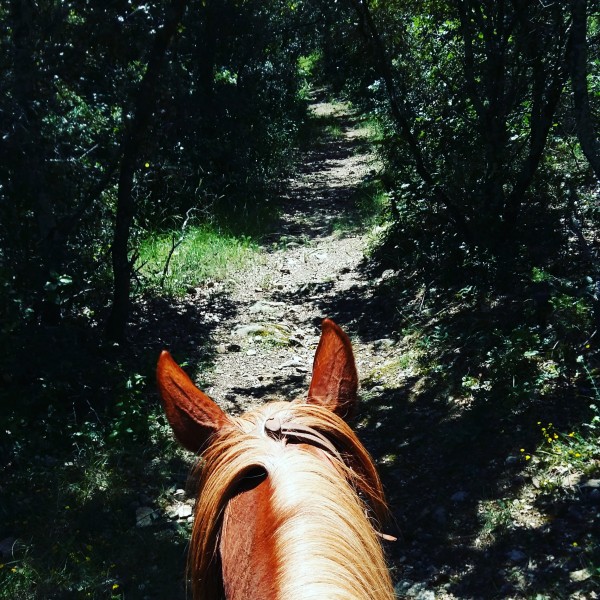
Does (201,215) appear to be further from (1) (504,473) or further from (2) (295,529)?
(2) (295,529)

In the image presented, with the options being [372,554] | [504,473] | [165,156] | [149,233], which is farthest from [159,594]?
[149,233]

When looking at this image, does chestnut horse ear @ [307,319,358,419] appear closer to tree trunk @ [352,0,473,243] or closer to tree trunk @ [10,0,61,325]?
tree trunk @ [10,0,61,325]

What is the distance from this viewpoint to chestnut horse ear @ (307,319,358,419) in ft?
5.86

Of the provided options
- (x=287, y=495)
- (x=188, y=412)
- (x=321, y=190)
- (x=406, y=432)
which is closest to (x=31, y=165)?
(x=406, y=432)

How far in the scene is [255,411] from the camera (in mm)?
1699

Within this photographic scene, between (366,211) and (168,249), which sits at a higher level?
(168,249)

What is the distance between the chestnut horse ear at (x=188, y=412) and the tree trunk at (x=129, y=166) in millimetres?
5141

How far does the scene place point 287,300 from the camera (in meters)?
8.23

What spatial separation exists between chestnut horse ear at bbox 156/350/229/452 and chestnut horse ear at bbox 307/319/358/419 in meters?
0.25

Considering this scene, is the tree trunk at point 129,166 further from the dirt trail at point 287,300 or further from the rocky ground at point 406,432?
the dirt trail at point 287,300

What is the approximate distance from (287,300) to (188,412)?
21.4ft

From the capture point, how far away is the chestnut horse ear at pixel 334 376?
1.79 meters

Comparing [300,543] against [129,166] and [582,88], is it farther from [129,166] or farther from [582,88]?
[129,166]

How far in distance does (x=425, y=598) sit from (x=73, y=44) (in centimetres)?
542
